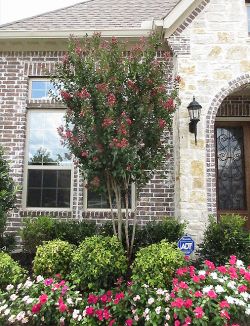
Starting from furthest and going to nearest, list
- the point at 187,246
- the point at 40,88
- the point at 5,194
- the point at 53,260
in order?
the point at 40,88, the point at 5,194, the point at 187,246, the point at 53,260

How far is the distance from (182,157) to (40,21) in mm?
4529

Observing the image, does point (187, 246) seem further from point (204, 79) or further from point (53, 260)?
point (204, 79)

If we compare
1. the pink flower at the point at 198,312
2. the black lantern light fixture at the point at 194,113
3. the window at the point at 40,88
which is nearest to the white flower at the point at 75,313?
the pink flower at the point at 198,312

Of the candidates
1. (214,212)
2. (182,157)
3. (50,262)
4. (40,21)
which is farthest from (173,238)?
(40,21)

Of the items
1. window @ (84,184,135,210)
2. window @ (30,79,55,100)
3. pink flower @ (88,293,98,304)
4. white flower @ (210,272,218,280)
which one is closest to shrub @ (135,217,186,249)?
window @ (84,184,135,210)

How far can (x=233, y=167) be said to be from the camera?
26.8ft

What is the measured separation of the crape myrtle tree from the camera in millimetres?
5309

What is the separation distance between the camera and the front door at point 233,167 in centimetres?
802

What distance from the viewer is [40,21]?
8.45 m

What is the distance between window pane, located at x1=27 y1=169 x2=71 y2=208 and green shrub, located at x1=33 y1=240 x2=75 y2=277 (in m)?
2.07

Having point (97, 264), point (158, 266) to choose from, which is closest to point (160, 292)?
point (158, 266)

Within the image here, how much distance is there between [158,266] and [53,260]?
1.51 metres

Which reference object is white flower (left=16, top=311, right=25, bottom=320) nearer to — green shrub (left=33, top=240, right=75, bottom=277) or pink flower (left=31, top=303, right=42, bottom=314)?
pink flower (left=31, top=303, right=42, bottom=314)

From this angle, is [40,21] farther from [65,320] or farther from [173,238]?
[65,320]
